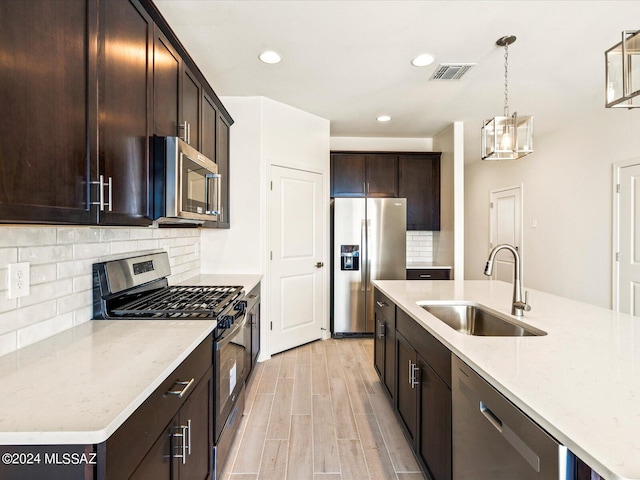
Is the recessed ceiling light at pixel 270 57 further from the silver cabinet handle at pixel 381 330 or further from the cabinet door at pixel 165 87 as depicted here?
the silver cabinet handle at pixel 381 330

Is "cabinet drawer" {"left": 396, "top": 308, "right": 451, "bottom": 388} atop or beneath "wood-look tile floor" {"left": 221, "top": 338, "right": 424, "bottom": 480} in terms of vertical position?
atop

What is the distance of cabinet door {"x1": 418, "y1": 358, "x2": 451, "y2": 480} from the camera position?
4.66ft

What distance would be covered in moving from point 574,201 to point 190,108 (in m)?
4.49

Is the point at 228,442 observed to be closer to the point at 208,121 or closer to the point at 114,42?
the point at 114,42

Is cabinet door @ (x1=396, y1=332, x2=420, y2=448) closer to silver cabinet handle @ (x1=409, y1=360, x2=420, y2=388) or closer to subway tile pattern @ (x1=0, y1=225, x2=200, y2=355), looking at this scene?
silver cabinet handle @ (x1=409, y1=360, x2=420, y2=388)

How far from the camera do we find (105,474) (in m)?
0.77

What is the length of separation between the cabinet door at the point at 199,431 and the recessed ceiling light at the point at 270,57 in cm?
228

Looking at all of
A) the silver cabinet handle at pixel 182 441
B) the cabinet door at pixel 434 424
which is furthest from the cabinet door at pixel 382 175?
the silver cabinet handle at pixel 182 441

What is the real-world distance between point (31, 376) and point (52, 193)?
1.71 ft

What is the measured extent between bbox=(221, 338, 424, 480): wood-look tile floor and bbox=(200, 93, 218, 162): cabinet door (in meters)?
1.92

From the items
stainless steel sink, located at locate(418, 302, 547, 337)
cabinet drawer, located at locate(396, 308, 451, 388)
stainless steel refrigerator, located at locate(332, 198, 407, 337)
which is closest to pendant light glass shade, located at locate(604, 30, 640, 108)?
stainless steel sink, located at locate(418, 302, 547, 337)

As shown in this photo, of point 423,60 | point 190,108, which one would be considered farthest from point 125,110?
A: point 423,60

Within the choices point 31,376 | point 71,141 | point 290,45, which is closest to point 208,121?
point 290,45

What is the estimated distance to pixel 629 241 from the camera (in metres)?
3.57
